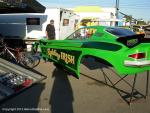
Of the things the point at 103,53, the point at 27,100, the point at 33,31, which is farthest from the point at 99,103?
the point at 33,31

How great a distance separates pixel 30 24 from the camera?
59.0 feet

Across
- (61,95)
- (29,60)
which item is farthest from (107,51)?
(29,60)

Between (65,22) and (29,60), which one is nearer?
(29,60)

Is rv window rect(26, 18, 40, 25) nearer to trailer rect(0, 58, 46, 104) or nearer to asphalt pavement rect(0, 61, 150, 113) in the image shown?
asphalt pavement rect(0, 61, 150, 113)

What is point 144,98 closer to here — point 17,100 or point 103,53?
point 103,53

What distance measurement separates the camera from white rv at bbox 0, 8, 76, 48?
17625 millimetres

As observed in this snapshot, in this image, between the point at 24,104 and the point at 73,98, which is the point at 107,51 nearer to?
the point at 73,98

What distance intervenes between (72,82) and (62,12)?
10258mm

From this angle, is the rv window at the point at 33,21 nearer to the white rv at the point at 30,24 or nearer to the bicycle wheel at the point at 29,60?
the white rv at the point at 30,24

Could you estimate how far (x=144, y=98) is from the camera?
7.26m

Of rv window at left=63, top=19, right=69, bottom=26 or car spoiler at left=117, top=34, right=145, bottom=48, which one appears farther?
rv window at left=63, top=19, right=69, bottom=26

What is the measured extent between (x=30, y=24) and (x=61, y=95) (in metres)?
11.4

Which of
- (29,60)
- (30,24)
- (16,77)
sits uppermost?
(30,24)

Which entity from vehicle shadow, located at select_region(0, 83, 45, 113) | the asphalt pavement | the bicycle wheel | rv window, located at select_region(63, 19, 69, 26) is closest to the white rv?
rv window, located at select_region(63, 19, 69, 26)
